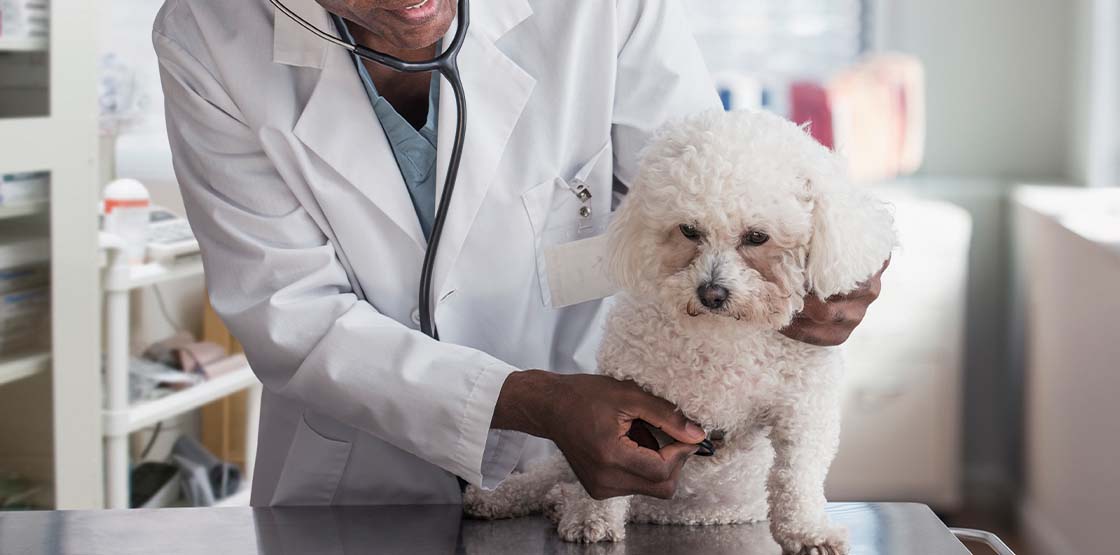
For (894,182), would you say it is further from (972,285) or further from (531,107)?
(531,107)

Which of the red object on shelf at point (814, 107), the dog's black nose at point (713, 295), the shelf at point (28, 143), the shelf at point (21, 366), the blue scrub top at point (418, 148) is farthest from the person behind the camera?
the red object on shelf at point (814, 107)

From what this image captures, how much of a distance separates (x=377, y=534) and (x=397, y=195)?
1.17ft

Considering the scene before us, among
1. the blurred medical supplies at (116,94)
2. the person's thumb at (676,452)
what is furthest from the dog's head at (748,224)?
the blurred medical supplies at (116,94)

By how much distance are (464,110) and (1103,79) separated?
2.58 m

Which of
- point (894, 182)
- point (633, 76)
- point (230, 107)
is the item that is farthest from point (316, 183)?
point (894, 182)

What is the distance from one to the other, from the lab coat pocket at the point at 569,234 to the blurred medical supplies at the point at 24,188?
1255mm

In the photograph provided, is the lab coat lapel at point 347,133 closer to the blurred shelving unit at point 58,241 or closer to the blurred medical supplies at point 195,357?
the blurred shelving unit at point 58,241

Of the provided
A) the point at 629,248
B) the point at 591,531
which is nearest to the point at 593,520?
the point at 591,531

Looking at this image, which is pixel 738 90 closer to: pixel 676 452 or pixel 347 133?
pixel 347 133

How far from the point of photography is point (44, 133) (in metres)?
2.13

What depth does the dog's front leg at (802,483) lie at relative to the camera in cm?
104

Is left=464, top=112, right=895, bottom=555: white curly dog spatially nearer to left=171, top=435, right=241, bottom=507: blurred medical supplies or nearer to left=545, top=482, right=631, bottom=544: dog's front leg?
left=545, top=482, right=631, bottom=544: dog's front leg

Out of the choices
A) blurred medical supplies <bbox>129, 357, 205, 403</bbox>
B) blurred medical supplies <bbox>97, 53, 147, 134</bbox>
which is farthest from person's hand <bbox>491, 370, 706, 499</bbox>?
blurred medical supplies <bbox>97, 53, 147, 134</bbox>

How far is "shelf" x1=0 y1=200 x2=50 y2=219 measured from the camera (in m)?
2.13
